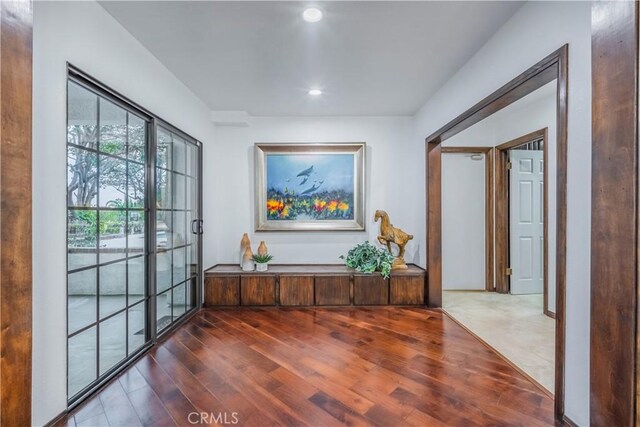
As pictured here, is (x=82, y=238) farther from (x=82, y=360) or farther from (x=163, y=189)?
Result: (x=163, y=189)

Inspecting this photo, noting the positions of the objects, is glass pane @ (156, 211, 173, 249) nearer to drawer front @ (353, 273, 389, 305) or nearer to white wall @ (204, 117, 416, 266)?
white wall @ (204, 117, 416, 266)

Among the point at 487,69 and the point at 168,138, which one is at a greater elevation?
the point at 487,69

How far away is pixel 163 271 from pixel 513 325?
359 cm

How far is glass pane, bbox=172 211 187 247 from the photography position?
10.1ft

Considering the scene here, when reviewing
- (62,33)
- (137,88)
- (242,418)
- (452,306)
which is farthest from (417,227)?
(62,33)

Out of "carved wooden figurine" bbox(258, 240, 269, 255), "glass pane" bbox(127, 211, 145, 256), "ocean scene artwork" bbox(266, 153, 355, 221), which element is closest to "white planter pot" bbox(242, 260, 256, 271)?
"carved wooden figurine" bbox(258, 240, 269, 255)

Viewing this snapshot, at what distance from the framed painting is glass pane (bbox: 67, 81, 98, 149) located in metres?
2.20

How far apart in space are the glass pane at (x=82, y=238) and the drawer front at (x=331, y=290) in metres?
2.35

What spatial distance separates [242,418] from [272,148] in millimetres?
3211

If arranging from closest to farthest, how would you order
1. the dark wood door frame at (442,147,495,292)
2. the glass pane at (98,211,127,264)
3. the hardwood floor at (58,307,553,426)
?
1. the hardwood floor at (58,307,553,426)
2. the glass pane at (98,211,127,264)
3. the dark wood door frame at (442,147,495,292)

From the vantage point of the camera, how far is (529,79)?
6.31 feet

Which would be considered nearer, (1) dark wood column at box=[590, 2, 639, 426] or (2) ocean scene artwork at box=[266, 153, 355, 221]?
(1) dark wood column at box=[590, 2, 639, 426]

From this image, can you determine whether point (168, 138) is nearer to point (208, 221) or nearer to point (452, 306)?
point (208, 221)

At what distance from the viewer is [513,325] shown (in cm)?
308
